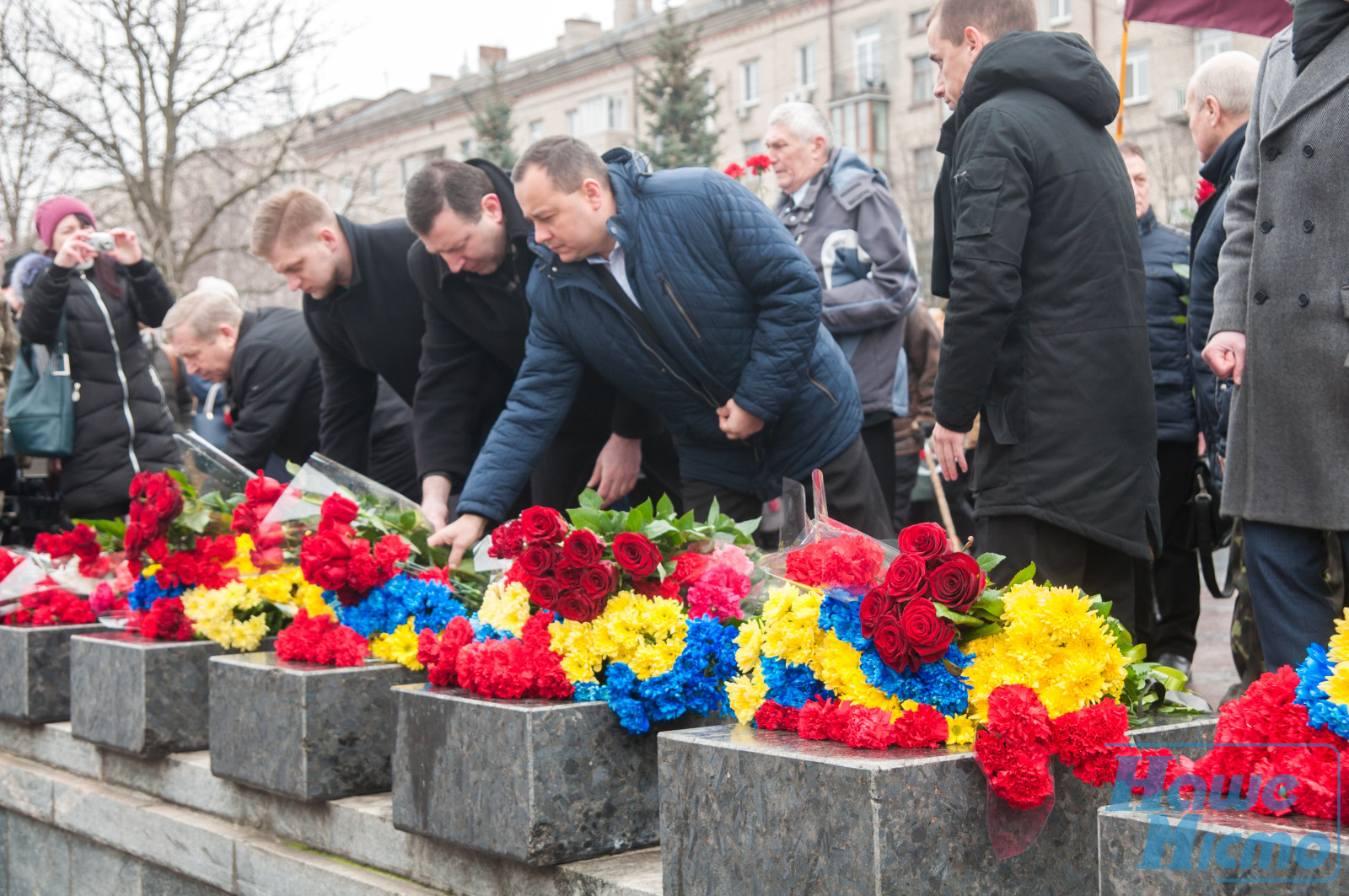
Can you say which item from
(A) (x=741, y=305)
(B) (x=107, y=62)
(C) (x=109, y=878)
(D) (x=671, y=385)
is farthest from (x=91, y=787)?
(B) (x=107, y=62)

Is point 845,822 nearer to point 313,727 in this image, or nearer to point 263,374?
point 313,727

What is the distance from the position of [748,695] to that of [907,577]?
0.44 meters

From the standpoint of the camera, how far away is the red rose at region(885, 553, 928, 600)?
2.41 m

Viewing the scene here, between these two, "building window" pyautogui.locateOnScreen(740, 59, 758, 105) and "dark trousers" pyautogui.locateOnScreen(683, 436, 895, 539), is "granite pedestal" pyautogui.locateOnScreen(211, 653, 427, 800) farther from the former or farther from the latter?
"building window" pyautogui.locateOnScreen(740, 59, 758, 105)

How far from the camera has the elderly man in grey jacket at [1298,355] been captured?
3039mm

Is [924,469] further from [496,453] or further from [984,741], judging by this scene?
[984,741]

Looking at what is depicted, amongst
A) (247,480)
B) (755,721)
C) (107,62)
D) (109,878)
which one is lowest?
(109,878)

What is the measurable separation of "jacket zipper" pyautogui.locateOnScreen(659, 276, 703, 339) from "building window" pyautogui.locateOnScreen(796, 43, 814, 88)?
36.4 m

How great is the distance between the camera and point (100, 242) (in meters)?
6.87

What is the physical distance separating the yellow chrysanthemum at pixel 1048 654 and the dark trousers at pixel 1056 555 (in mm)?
1079

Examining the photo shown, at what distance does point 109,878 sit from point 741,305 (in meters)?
2.59

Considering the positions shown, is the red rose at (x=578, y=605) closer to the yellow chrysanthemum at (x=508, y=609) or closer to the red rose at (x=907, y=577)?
the yellow chrysanthemum at (x=508, y=609)

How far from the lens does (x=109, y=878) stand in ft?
14.9

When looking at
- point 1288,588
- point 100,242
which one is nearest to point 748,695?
point 1288,588
